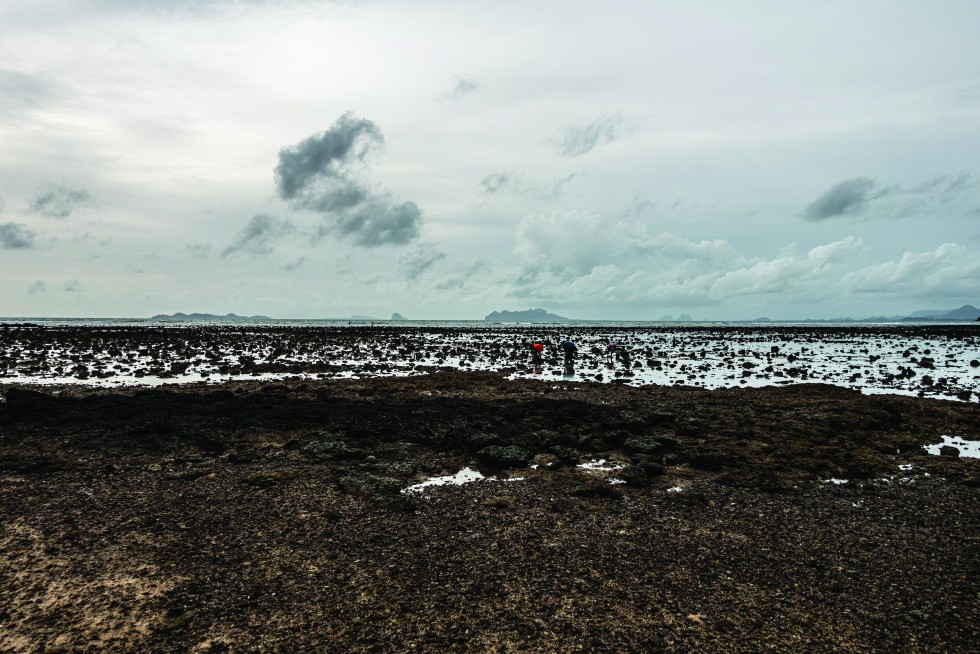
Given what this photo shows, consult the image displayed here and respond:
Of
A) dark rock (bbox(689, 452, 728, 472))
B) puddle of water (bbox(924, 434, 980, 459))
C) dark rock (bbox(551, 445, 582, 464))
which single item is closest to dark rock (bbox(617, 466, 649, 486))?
dark rock (bbox(551, 445, 582, 464))

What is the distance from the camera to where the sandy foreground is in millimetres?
6613

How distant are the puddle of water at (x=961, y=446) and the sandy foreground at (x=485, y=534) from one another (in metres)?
0.32

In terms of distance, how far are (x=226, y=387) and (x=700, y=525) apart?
948 inches

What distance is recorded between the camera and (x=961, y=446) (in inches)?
606

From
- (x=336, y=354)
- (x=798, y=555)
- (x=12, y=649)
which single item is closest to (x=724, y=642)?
(x=798, y=555)

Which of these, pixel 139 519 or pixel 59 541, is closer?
pixel 59 541

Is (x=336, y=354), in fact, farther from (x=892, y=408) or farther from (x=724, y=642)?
(x=724, y=642)

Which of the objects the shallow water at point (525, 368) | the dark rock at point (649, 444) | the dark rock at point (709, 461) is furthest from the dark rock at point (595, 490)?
the shallow water at point (525, 368)

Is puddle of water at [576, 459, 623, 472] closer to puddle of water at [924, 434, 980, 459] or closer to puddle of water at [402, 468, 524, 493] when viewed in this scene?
puddle of water at [402, 468, 524, 493]

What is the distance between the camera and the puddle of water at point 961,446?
48.0 feet

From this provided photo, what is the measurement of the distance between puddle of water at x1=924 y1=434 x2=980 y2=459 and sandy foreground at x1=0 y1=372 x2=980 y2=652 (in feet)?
1.06

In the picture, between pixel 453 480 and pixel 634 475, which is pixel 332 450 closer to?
pixel 453 480

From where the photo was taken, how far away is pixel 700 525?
9.69 meters

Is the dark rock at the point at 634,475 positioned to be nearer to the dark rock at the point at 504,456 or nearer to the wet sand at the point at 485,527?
the wet sand at the point at 485,527
